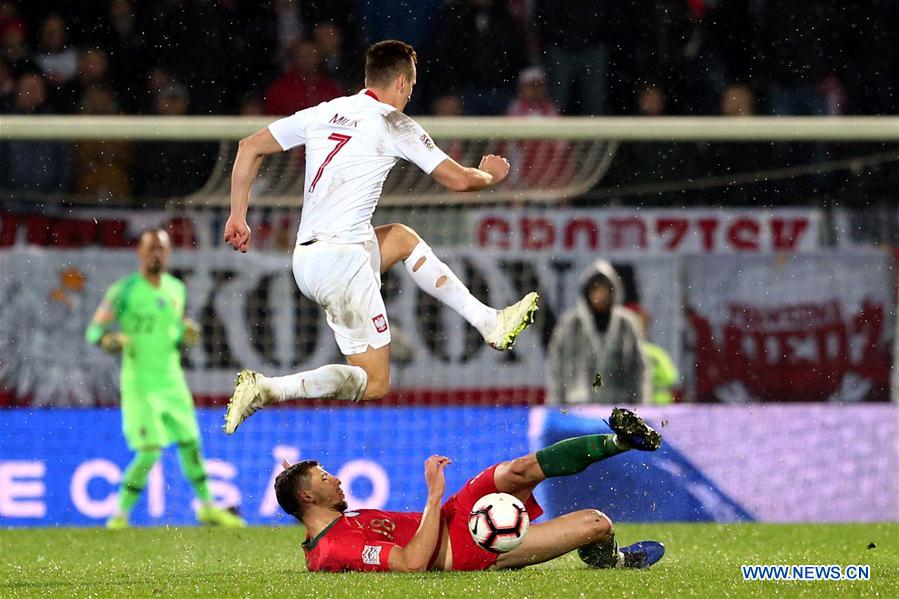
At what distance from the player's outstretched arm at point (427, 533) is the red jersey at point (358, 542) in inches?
2.9

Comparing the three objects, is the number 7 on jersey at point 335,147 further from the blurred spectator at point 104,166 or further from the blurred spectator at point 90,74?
the blurred spectator at point 90,74

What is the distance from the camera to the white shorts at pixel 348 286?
25.7ft

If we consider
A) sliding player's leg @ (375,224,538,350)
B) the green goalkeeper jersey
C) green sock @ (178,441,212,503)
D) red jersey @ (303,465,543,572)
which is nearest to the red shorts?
red jersey @ (303,465,543,572)

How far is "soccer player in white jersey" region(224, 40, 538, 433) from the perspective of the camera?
7773 millimetres

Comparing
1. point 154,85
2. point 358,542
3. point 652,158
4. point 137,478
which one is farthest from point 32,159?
point 358,542

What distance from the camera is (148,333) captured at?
11852mm

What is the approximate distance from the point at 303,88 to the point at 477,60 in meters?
1.61

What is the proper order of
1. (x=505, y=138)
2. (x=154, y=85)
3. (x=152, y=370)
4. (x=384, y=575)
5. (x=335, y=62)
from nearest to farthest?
(x=384, y=575), (x=505, y=138), (x=152, y=370), (x=154, y=85), (x=335, y=62)

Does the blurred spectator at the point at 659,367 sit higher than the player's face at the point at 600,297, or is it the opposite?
the player's face at the point at 600,297

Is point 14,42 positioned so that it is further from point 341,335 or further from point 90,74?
point 341,335

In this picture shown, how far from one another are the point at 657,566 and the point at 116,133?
4156mm

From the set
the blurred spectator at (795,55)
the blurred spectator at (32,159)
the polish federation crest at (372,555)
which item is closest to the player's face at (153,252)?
the blurred spectator at (32,159)

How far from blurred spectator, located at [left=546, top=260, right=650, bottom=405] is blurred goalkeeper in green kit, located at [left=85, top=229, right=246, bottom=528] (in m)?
2.53

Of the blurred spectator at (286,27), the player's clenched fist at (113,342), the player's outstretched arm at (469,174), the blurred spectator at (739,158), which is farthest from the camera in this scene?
the blurred spectator at (286,27)
